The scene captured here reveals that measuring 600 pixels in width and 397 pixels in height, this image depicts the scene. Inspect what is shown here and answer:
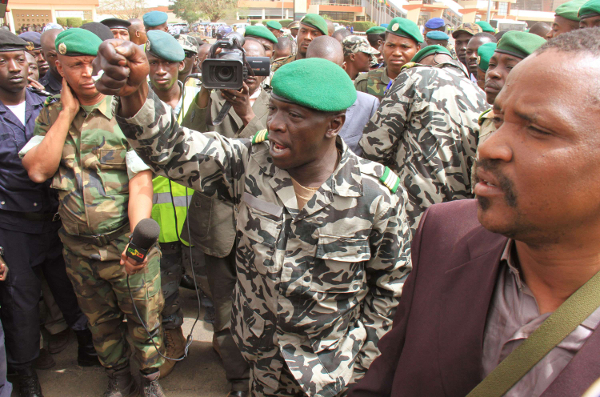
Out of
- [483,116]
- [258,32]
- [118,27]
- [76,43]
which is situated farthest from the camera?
[118,27]

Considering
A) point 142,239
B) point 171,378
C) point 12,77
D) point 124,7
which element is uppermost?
point 124,7

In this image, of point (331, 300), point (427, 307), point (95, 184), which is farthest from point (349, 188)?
point (95, 184)

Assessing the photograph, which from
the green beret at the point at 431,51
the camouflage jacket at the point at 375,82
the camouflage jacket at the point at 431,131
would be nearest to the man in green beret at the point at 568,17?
the green beret at the point at 431,51

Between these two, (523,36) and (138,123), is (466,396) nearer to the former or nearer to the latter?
(138,123)

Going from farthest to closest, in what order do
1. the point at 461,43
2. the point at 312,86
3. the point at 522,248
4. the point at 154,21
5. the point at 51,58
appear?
the point at 461,43
the point at 154,21
the point at 51,58
the point at 312,86
the point at 522,248

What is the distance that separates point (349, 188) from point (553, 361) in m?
1.08

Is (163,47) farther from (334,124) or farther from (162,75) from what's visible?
(334,124)

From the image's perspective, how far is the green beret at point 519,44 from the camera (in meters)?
2.36

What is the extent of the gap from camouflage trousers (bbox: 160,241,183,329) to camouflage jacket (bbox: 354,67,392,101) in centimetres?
287

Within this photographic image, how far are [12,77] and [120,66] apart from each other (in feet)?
7.41

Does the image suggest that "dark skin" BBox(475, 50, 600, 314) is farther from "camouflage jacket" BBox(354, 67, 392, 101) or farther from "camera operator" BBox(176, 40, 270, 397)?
"camouflage jacket" BBox(354, 67, 392, 101)

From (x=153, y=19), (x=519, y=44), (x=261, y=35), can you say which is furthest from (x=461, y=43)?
(x=519, y=44)

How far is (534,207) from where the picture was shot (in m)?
0.80

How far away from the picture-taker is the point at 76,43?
2.61 metres
